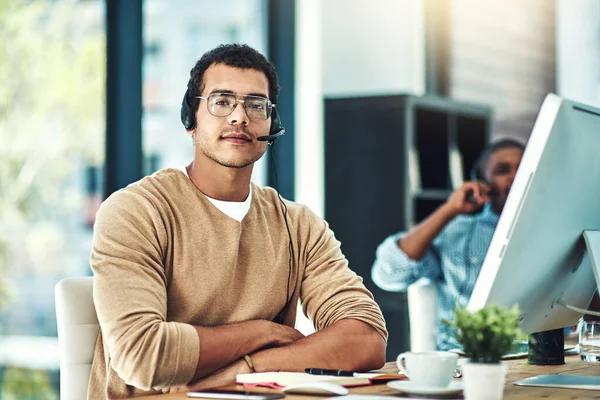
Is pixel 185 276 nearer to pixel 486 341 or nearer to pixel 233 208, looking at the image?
pixel 233 208

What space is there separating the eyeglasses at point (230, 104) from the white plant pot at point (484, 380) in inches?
39.8

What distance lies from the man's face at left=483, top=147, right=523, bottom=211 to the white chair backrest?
207cm

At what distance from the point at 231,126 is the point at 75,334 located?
59 cm

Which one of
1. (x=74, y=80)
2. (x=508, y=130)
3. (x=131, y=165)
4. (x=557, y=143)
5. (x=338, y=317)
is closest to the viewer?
(x=557, y=143)

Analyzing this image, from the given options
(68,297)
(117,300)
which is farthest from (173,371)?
(68,297)

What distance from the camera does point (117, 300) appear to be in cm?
176

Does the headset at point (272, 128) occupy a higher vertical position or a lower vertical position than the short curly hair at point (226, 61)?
lower

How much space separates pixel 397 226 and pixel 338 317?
236 centimetres

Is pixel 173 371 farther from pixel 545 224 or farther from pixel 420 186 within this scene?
pixel 420 186

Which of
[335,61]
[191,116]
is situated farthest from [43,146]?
[191,116]

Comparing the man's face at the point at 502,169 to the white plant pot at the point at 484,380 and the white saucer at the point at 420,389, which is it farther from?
the white plant pot at the point at 484,380

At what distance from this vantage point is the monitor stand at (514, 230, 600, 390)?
1.61 meters

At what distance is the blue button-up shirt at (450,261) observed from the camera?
11.6 feet

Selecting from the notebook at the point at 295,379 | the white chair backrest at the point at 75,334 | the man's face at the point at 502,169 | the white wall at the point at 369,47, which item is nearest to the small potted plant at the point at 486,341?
the notebook at the point at 295,379
